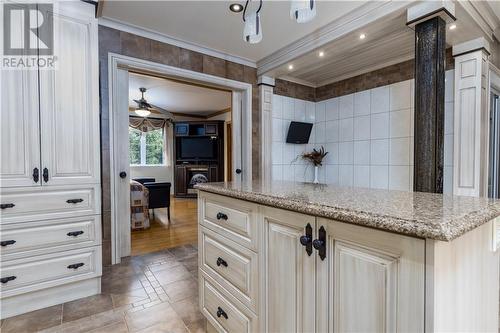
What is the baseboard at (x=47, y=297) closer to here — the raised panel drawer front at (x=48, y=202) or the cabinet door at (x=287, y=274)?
the raised panel drawer front at (x=48, y=202)

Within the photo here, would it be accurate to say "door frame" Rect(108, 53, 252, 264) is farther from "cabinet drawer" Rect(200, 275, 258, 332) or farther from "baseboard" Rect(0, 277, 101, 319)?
"cabinet drawer" Rect(200, 275, 258, 332)

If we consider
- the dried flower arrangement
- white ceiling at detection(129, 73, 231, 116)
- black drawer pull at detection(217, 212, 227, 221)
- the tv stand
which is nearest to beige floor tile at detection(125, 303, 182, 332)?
black drawer pull at detection(217, 212, 227, 221)

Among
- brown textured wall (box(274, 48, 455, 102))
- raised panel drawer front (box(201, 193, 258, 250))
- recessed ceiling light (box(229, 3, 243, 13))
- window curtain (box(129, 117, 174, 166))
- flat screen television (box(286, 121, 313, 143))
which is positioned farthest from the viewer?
window curtain (box(129, 117, 174, 166))

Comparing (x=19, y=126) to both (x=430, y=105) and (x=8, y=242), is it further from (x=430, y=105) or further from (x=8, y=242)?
(x=430, y=105)

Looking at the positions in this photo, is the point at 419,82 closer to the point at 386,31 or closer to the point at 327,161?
the point at 386,31

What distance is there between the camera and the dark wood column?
1896 millimetres

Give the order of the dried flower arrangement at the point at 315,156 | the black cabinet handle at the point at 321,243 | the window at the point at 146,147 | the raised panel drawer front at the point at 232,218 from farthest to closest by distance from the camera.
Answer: the window at the point at 146,147
the dried flower arrangement at the point at 315,156
the raised panel drawer front at the point at 232,218
the black cabinet handle at the point at 321,243

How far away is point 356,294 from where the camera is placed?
77 centimetres

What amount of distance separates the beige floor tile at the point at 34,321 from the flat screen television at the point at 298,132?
3305 mm

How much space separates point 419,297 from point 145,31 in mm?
3153

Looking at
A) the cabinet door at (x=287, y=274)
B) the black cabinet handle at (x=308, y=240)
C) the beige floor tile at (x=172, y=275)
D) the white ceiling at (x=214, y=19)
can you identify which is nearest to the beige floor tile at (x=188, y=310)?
the beige floor tile at (x=172, y=275)

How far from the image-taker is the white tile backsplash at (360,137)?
10.7 feet

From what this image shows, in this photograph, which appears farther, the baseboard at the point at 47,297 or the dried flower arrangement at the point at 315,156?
the dried flower arrangement at the point at 315,156

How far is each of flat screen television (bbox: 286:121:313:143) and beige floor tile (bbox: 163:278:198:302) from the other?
2534 millimetres
